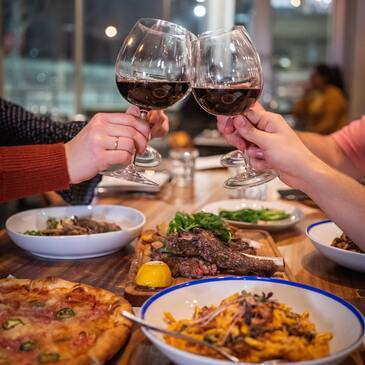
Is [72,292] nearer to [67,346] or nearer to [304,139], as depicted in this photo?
[67,346]

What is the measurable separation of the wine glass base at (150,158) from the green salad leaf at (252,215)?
1.30ft

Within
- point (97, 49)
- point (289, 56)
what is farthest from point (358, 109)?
point (97, 49)

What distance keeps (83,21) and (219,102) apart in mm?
5991

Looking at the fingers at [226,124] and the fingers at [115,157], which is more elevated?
the fingers at [226,124]

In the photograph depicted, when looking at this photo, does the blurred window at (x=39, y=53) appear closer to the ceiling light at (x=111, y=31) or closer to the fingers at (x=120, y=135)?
the ceiling light at (x=111, y=31)

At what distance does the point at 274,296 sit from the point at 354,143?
3.92 ft

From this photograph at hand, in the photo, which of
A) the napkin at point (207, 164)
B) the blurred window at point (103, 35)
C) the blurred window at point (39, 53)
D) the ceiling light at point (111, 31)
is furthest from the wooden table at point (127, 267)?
the ceiling light at point (111, 31)

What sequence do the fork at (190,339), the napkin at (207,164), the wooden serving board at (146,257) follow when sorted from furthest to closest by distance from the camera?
1. the napkin at (207,164)
2. the wooden serving board at (146,257)
3. the fork at (190,339)

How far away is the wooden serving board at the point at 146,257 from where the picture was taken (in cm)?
123

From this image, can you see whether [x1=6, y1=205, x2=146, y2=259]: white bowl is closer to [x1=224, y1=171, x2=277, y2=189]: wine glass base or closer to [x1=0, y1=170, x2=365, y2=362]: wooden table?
[x1=0, y1=170, x2=365, y2=362]: wooden table

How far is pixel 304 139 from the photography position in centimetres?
210

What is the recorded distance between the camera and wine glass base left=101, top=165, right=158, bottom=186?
140 centimetres

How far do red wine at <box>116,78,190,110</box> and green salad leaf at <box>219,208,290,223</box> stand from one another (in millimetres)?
652

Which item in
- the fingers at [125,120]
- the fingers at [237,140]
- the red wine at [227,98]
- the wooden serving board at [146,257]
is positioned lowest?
the wooden serving board at [146,257]
